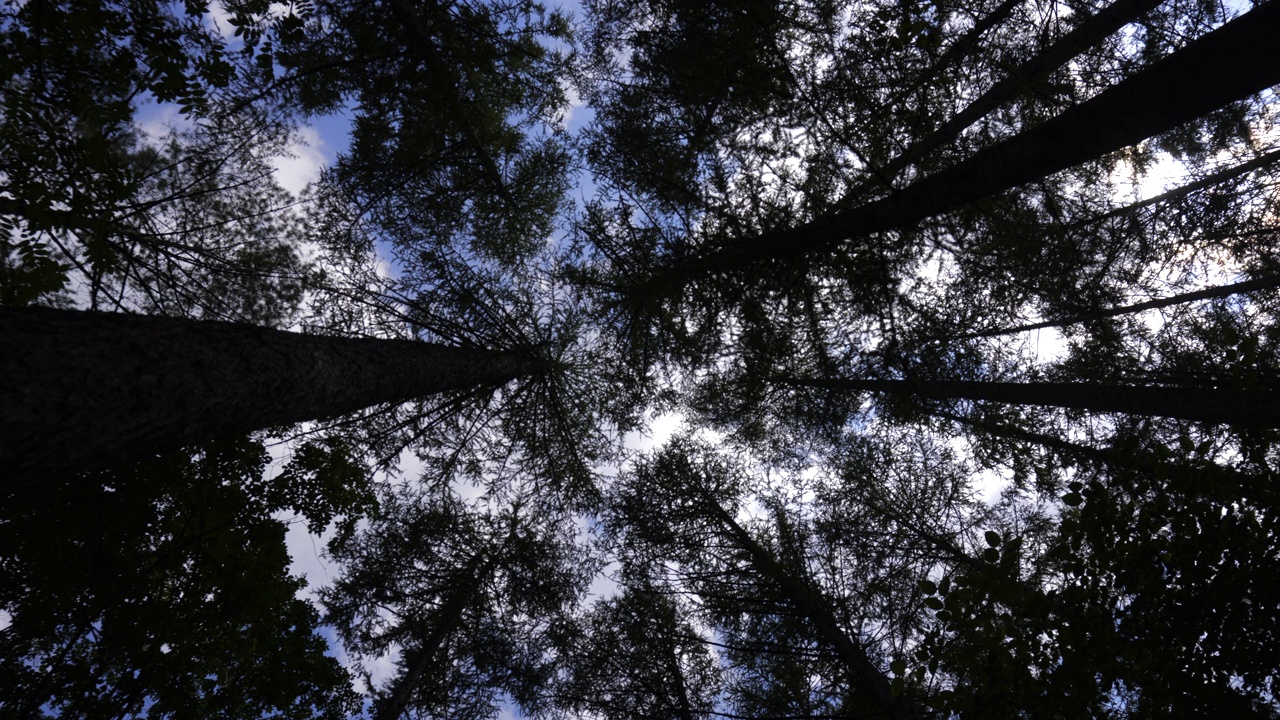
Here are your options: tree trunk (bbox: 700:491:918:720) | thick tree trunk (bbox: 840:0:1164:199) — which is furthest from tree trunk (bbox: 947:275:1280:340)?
tree trunk (bbox: 700:491:918:720)

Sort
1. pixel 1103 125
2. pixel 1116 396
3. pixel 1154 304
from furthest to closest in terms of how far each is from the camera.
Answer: pixel 1154 304
pixel 1116 396
pixel 1103 125

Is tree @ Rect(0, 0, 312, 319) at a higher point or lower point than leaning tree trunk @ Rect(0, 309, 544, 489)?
higher

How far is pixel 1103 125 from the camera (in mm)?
3045

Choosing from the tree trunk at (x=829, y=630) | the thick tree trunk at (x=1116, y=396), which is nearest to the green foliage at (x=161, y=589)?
the tree trunk at (x=829, y=630)

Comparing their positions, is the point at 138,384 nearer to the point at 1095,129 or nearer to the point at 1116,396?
the point at 1095,129

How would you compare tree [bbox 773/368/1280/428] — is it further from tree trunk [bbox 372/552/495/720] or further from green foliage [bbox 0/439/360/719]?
green foliage [bbox 0/439/360/719]

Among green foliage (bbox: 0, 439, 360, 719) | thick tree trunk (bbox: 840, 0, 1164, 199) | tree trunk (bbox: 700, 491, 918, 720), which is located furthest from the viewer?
thick tree trunk (bbox: 840, 0, 1164, 199)

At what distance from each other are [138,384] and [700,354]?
5.19 m

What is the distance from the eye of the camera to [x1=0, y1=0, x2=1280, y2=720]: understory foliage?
115 inches

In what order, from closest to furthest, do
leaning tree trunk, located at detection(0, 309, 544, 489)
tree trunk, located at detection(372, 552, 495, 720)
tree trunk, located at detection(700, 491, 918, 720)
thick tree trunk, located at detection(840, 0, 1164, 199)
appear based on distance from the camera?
leaning tree trunk, located at detection(0, 309, 544, 489) < tree trunk, located at detection(700, 491, 918, 720) < thick tree trunk, located at detection(840, 0, 1164, 199) < tree trunk, located at detection(372, 552, 495, 720)

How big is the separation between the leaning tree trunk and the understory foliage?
927 mm

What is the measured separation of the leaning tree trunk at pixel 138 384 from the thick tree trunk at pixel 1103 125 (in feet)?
13.2

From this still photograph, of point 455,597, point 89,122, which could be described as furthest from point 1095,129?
point 455,597

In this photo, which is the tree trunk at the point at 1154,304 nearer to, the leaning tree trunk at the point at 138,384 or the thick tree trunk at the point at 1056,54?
the thick tree trunk at the point at 1056,54
